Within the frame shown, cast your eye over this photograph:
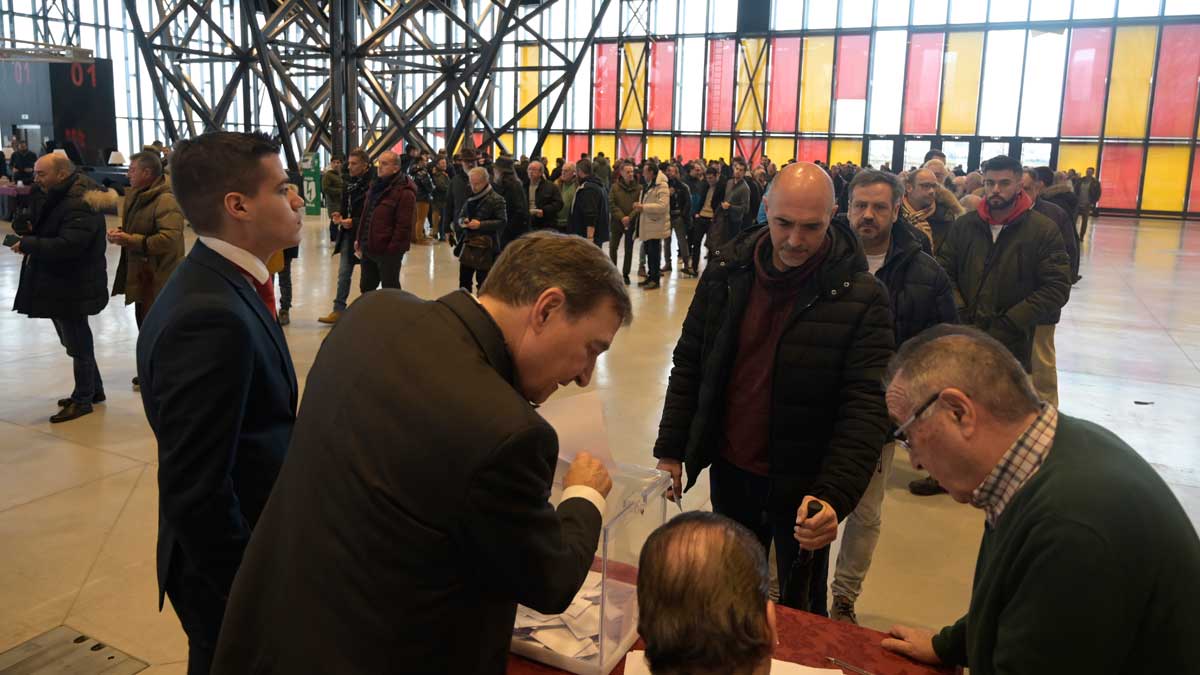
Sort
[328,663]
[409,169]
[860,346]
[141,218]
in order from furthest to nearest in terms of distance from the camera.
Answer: [409,169] < [141,218] < [860,346] < [328,663]

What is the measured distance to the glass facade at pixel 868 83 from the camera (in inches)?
935

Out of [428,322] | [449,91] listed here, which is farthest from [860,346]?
[449,91]

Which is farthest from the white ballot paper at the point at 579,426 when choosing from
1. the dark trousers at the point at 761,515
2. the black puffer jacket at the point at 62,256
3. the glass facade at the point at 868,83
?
the glass facade at the point at 868,83

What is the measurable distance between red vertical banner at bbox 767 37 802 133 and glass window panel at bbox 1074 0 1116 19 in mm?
7688

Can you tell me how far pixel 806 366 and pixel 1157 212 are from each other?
27.1m

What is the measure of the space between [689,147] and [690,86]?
6.48 ft

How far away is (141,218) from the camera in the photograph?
18.3ft

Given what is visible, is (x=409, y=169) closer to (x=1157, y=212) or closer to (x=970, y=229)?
(x=970, y=229)

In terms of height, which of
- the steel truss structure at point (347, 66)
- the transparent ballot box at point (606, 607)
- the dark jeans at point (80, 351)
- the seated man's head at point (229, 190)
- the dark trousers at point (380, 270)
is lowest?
the dark jeans at point (80, 351)

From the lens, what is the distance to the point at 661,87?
2870cm

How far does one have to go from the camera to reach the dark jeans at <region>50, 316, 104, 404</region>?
5.50m

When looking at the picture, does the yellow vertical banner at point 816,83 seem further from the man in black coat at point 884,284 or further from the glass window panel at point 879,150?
the man in black coat at point 884,284

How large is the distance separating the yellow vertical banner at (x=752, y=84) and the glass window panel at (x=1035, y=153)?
305 inches

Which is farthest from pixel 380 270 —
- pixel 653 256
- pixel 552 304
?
pixel 552 304
